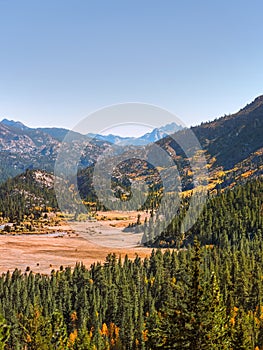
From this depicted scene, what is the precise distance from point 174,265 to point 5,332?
99.3 m

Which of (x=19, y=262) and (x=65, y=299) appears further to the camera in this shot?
(x=19, y=262)

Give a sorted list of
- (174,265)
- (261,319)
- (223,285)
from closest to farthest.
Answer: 1. (261,319)
2. (223,285)
3. (174,265)

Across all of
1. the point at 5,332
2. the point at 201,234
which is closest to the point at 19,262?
the point at 201,234

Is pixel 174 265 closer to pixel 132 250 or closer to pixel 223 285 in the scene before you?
pixel 223 285

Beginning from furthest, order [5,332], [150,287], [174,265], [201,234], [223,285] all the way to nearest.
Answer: [201,234]
[174,265]
[150,287]
[223,285]
[5,332]

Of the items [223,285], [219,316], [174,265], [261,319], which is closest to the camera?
[219,316]

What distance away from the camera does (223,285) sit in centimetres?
9694

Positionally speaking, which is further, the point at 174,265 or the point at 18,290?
the point at 174,265

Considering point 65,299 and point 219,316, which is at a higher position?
point 219,316

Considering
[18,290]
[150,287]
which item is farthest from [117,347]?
[18,290]

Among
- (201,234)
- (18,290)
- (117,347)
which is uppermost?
(201,234)

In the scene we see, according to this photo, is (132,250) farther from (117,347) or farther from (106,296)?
(117,347)

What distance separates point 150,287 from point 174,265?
15.1 metres

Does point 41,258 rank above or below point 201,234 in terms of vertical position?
below
